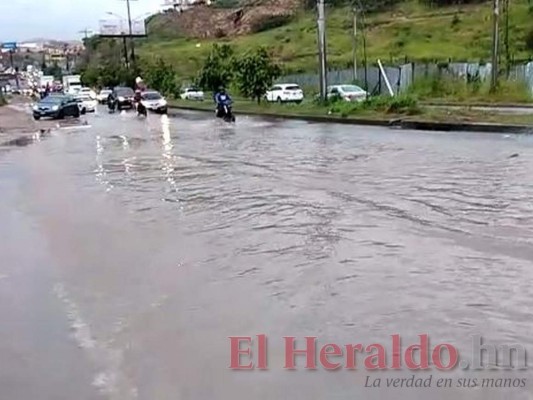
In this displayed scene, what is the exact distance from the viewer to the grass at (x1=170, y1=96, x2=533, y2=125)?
27.2 m

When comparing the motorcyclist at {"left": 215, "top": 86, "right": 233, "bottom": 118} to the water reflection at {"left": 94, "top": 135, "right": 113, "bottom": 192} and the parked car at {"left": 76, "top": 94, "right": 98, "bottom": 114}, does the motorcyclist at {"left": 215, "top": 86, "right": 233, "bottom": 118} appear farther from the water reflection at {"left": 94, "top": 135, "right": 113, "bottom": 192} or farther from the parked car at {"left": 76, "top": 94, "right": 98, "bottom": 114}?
the parked car at {"left": 76, "top": 94, "right": 98, "bottom": 114}

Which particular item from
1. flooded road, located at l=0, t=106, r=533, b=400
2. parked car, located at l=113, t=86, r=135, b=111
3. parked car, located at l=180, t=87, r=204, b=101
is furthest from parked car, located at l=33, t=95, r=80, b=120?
flooded road, located at l=0, t=106, r=533, b=400

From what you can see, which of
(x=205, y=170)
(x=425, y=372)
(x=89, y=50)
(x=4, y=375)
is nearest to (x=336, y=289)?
(x=425, y=372)

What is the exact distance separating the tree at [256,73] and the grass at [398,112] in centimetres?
384

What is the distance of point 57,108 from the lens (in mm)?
49062

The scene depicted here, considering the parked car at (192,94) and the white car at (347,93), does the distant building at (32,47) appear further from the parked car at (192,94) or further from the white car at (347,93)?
the white car at (347,93)

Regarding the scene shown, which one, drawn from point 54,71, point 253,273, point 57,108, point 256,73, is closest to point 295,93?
point 256,73

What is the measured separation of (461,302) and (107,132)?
28415 millimetres

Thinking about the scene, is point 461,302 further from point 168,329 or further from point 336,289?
point 168,329

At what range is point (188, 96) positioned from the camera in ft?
244

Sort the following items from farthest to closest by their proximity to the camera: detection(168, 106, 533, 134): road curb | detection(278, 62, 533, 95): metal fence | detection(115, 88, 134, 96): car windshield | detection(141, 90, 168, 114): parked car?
detection(115, 88, 134, 96): car windshield
detection(141, 90, 168, 114): parked car
detection(278, 62, 533, 95): metal fence
detection(168, 106, 533, 134): road curb

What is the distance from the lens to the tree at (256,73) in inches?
1831

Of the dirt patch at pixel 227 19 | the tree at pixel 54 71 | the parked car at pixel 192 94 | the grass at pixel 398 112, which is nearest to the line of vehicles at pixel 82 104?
the parked car at pixel 192 94

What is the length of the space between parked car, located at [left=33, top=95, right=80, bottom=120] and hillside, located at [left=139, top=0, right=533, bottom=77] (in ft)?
85.9
